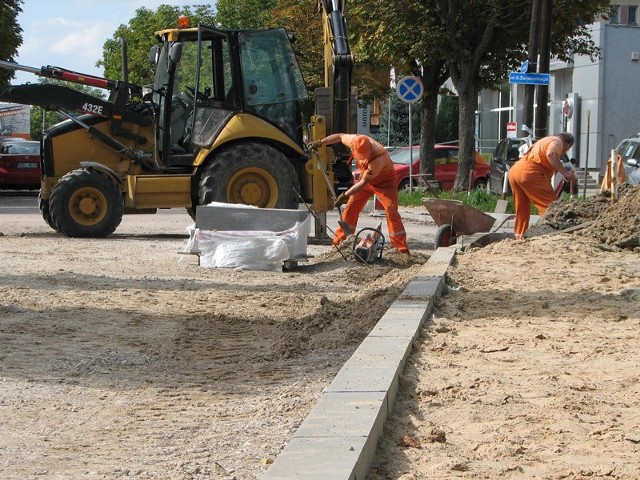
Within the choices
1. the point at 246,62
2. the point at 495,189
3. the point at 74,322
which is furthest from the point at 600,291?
the point at 495,189

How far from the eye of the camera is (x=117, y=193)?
689 inches

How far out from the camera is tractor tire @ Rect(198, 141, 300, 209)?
1708 centimetres

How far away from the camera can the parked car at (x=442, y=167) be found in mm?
33781

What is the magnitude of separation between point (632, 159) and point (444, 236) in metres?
10.5

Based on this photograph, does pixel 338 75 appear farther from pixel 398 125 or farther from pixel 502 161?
pixel 398 125

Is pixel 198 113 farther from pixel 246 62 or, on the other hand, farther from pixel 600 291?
pixel 600 291

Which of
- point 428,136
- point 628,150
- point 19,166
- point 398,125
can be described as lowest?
point 19,166

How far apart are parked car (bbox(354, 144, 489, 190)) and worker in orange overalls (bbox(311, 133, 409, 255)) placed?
57.7 feet

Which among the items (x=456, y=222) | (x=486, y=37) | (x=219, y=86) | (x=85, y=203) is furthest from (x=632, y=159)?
(x=85, y=203)

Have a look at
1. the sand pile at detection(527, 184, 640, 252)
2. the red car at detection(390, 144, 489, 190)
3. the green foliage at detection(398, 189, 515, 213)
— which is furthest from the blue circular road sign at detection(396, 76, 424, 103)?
the sand pile at detection(527, 184, 640, 252)

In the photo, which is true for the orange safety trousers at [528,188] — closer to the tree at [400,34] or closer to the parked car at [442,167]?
the tree at [400,34]

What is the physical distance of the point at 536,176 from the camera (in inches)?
623

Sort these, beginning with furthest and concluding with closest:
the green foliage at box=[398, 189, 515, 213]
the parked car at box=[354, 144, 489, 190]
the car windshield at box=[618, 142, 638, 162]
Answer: the parked car at box=[354, 144, 489, 190] < the car windshield at box=[618, 142, 638, 162] < the green foliage at box=[398, 189, 515, 213]

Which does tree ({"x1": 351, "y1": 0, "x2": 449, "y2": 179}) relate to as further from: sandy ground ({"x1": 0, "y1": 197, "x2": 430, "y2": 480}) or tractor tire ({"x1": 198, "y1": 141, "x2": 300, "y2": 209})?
sandy ground ({"x1": 0, "y1": 197, "x2": 430, "y2": 480})
